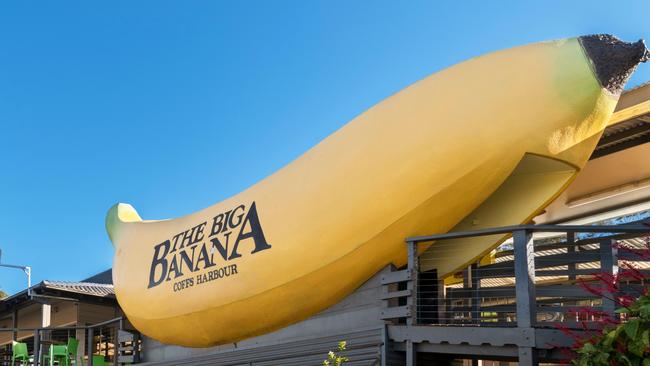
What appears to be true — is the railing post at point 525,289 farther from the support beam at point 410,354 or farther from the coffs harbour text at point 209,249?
the coffs harbour text at point 209,249

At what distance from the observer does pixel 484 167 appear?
7.36m

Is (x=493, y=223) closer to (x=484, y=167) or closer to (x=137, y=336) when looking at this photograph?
(x=484, y=167)

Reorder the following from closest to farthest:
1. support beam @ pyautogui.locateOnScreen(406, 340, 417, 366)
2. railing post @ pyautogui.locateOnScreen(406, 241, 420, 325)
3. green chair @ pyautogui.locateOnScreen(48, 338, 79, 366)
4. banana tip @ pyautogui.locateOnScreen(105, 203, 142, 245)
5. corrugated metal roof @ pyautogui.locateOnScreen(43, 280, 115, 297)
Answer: support beam @ pyautogui.locateOnScreen(406, 340, 417, 366) → railing post @ pyautogui.locateOnScreen(406, 241, 420, 325) → banana tip @ pyautogui.locateOnScreen(105, 203, 142, 245) → green chair @ pyautogui.locateOnScreen(48, 338, 79, 366) → corrugated metal roof @ pyautogui.locateOnScreen(43, 280, 115, 297)

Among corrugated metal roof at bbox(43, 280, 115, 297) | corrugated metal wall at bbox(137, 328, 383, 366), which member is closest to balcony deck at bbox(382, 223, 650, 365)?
corrugated metal wall at bbox(137, 328, 383, 366)

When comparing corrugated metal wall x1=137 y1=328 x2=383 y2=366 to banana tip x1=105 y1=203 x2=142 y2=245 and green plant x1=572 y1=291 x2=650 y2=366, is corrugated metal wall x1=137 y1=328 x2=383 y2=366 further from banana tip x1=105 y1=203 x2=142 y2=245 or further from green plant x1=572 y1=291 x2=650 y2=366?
banana tip x1=105 y1=203 x2=142 y2=245

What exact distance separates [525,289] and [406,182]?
1.60m

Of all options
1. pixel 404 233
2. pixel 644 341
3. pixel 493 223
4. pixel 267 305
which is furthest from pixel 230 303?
pixel 644 341

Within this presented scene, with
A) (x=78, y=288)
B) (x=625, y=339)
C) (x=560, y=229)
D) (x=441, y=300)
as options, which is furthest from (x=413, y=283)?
(x=78, y=288)

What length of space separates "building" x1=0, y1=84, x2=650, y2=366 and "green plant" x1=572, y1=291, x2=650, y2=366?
0.95m

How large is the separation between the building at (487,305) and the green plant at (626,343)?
0.95 meters

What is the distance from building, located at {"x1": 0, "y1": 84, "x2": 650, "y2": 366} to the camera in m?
6.80

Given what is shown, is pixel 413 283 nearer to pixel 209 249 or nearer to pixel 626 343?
pixel 626 343

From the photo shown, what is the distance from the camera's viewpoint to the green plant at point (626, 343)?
14.9 feet

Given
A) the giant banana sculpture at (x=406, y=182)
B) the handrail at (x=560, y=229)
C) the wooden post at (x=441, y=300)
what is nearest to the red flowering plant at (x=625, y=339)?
the handrail at (x=560, y=229)
